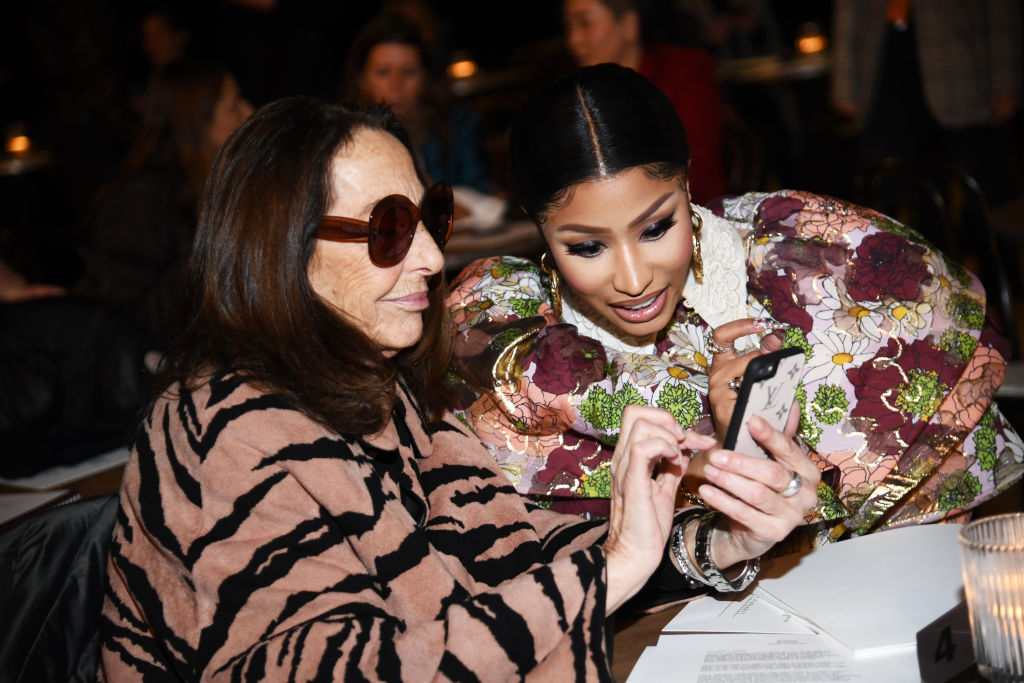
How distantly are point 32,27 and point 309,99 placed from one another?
688 cm

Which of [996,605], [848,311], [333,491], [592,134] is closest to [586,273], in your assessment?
[592,134]

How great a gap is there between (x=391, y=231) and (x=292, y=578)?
0.53m

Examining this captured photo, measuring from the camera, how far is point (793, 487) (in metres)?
1.40

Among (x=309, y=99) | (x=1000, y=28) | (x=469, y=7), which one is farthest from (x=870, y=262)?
(x=469, y=7)

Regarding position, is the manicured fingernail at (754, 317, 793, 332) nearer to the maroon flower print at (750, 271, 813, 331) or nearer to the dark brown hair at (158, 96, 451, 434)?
the maroon flower print at (750, 271, 813, 331)

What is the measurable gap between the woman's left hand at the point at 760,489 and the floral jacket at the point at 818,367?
205 millimetres

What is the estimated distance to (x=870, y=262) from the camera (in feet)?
5.68

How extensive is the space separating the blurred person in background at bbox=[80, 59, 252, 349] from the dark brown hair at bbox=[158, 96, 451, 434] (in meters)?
2.87

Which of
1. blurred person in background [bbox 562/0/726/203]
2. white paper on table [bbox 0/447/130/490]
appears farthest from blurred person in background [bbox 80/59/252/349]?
white paper on table [bbox 0/447/130/490]

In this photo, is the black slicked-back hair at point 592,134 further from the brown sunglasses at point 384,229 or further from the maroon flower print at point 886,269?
the maroon flower print at point 886,269

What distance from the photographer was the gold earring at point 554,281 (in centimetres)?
184

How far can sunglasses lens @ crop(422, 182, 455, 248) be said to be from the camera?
1.62m

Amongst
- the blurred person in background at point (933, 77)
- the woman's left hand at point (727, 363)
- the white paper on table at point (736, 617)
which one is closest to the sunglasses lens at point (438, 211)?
the woman's left hand at point (727, 363)

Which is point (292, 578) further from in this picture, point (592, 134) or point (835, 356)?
point (835, 356)
